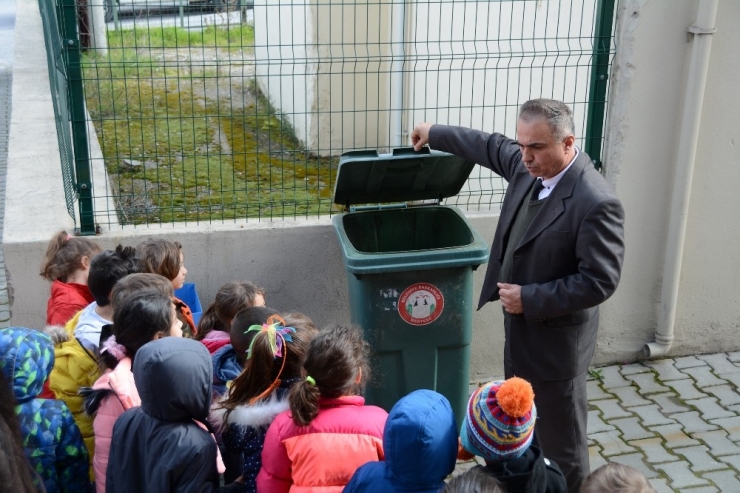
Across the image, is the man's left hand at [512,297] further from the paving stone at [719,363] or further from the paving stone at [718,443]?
the paving stone at [719,363]

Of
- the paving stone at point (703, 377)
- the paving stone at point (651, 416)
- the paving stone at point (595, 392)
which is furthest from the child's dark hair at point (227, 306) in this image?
the paving stone at point (703, 377)

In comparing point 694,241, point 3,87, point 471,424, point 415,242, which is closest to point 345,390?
point 471,424

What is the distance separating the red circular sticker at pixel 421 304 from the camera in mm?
4281

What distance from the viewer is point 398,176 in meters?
4.59

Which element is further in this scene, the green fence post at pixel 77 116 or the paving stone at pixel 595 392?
the paving stone at pixel 595 392

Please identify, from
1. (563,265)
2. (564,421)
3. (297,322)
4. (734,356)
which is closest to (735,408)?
(734,356)

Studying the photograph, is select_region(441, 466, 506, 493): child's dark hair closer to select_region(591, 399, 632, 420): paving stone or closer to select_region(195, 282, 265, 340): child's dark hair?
select_region(195, 282, 265, 340): child's dark hair

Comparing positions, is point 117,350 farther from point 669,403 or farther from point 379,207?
point 669,403

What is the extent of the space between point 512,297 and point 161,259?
1.70 meters

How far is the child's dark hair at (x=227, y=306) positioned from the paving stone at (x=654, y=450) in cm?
229

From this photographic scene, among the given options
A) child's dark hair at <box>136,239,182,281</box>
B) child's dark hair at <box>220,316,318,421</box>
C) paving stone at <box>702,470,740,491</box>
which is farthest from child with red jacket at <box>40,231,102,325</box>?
paving stone at <box>702,470,740,491</box>

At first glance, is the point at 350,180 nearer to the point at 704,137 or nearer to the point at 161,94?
the point at 704,137

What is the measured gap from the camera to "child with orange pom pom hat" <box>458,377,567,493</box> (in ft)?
8.14

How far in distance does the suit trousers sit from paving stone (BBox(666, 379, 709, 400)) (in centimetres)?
159
